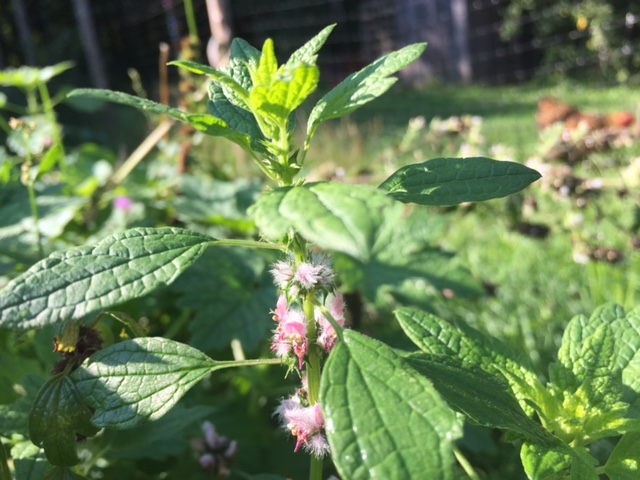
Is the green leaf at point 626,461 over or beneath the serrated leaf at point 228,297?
over

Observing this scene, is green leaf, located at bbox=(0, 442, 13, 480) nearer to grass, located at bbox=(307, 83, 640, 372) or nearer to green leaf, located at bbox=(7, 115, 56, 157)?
green leaf, located at bbox=(7, 115, 56, 157)

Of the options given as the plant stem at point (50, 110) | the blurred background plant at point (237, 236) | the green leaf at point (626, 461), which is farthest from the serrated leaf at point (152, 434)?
the plant stem at point (50, 110)

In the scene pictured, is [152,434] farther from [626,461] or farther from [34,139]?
[34,139]

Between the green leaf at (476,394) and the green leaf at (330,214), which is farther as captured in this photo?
the green leaf at (476,394)

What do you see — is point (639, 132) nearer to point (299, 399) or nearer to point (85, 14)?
point (299, 399)

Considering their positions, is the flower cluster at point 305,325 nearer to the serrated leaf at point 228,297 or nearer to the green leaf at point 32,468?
the green leaf at point 32,468

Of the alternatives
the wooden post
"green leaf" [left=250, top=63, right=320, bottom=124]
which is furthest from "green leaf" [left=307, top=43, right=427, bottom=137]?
the wooden post
